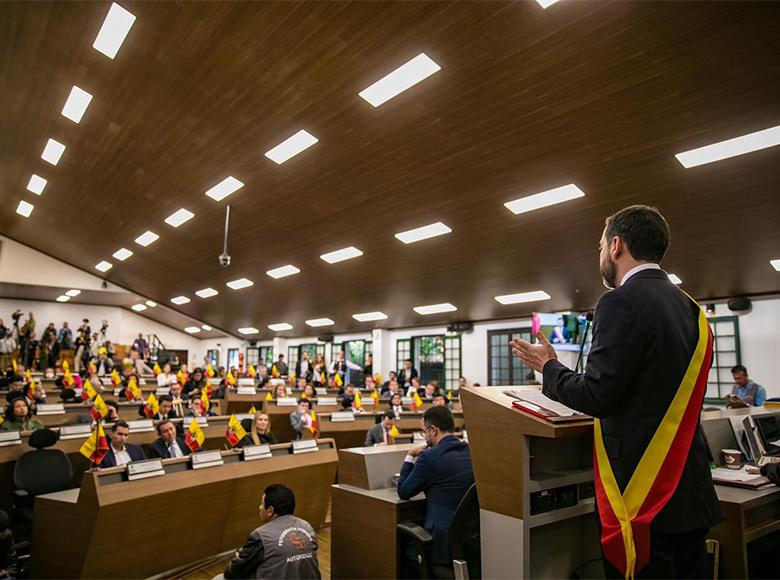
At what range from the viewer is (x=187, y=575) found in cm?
374

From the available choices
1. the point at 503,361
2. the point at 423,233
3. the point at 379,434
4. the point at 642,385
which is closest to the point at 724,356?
the point at 503,361

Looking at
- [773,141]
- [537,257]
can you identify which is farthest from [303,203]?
[773,141]

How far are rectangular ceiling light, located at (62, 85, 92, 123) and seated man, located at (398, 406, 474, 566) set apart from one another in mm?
6759

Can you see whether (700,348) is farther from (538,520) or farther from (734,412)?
(734,412)

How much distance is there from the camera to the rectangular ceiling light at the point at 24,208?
40.2ft

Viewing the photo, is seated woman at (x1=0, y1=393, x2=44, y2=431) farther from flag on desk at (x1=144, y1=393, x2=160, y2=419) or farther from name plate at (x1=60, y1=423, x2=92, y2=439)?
flag on desk at (x1=144, y1=393, x2=160, y2=419)

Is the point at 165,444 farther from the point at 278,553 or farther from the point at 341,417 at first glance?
the point at 278,553

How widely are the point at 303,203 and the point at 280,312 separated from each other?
8.20 metres

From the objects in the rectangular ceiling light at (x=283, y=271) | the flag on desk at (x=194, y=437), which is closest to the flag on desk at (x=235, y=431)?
the flag on desk at (x=194, y=437)

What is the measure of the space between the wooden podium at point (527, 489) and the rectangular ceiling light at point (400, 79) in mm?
3948

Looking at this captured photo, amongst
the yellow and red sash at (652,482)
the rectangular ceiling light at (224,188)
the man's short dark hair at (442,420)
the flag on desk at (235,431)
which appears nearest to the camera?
the yellow and red sash at (652,482)

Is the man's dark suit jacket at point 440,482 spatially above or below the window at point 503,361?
below

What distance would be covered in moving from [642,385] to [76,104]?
8.20 metres

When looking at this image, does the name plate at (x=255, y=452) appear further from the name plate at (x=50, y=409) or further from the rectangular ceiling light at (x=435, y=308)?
the rectangular ceiling light at (x=435, y=308)
